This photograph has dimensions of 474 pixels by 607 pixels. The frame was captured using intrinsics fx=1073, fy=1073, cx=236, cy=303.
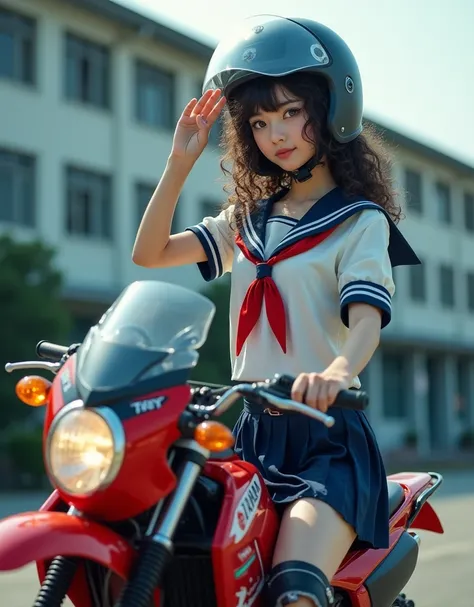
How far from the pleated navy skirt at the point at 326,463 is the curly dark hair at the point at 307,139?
76 cm

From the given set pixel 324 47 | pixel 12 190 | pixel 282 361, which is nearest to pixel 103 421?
pixel 282 361

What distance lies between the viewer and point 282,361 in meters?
3.34

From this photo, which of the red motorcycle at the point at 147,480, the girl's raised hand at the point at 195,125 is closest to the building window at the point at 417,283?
the girl's raised hand at the point at 195,125

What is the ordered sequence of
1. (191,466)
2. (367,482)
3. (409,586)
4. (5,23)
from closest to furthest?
1. (191,466)
2. (367,482)
3. (409,586)
4. (5,23)

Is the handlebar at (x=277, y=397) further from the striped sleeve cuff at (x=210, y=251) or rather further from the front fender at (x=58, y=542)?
the striped sleeve cuff at (x=210, y=251)

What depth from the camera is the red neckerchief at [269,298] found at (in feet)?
10.8

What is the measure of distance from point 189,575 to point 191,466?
330 millimetres

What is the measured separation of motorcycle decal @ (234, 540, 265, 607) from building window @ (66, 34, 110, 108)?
23.1m

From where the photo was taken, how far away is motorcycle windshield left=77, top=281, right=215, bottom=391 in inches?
98.7

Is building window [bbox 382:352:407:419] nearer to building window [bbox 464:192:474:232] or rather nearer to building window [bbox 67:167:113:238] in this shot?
building window [bbox 464:192:474:232]

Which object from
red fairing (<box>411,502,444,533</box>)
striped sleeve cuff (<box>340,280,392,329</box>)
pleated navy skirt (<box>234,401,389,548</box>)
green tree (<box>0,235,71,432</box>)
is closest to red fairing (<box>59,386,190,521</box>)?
pleated navy skirt (<box>234,401,389,548</box>)

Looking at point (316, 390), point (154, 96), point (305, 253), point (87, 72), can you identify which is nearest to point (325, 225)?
point (305, 253)

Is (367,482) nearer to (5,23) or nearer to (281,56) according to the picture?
(281,56)

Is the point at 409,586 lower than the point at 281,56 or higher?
lower
